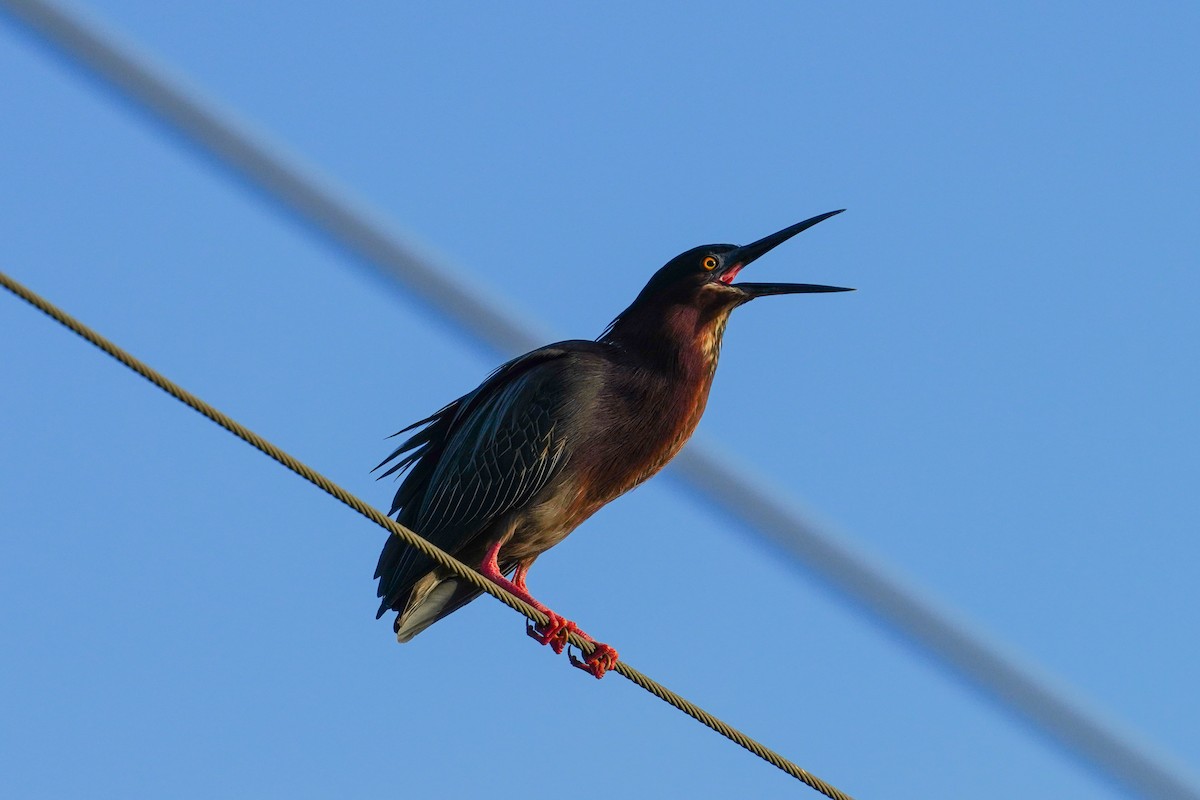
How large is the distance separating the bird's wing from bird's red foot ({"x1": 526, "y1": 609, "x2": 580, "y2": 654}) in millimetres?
562

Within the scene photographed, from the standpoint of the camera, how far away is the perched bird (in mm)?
6719

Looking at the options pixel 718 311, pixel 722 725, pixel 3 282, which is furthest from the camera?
pixel 718 311

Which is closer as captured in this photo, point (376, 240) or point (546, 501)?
point (376, 240)

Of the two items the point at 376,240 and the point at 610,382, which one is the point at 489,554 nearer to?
the point at 610,382

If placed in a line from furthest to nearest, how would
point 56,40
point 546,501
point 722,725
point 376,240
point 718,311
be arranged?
1. point 718,311
2. point 546,501
3. point 722,725
4. point 376,240
5. point 56,40

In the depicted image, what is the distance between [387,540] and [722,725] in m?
2.85

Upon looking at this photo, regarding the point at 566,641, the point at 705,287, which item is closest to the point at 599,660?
the point at 566,641

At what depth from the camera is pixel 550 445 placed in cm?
670

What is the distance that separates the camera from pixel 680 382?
701 cm

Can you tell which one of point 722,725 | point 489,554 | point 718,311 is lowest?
point 722,725

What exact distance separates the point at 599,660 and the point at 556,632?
20 centimetres

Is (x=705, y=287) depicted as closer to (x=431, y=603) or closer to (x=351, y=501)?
(x=431, y=603)

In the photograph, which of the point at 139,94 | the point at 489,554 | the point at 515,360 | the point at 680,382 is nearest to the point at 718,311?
the point at 680,382

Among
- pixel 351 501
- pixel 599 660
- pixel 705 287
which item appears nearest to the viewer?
pixel 351 501
